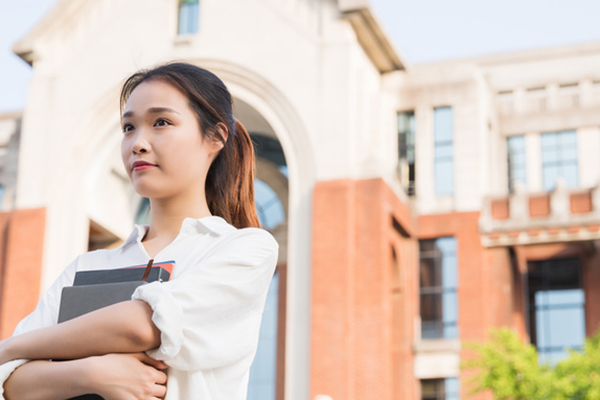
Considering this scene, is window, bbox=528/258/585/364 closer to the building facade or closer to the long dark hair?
the building facade

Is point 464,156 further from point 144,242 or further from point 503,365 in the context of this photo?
point 144,242

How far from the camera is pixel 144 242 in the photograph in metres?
1.98

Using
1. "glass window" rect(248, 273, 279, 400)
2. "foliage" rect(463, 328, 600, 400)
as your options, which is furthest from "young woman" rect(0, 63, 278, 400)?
"glass window" rect(248, 273, 279, 400)

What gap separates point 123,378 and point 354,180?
16529mm

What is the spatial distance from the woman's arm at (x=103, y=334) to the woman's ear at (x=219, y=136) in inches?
19.7

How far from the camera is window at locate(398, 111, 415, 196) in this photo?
21203 mm

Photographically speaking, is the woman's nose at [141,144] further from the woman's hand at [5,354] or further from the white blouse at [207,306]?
the woman's hand at [5,354]

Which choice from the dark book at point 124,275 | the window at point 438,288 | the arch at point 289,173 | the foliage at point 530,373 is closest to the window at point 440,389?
the window at point 438,288

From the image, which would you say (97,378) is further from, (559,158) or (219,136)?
(559,158)

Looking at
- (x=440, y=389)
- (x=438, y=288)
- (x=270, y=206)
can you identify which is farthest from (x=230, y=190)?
(x=270, y=206)

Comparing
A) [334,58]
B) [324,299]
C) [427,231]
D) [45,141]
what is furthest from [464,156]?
[45,141]

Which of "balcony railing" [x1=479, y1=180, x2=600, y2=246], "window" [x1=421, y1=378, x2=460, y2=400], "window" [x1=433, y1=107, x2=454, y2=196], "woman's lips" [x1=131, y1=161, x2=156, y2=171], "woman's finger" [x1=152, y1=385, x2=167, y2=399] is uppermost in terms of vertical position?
"window" [x1=433, y1=107, x2=454, y2=196]

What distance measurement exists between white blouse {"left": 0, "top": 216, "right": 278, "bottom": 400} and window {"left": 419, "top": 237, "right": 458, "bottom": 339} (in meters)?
18.7

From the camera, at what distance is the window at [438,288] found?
2011 cm
